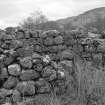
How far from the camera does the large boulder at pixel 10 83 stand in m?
3.77

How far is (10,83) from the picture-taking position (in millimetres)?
3768

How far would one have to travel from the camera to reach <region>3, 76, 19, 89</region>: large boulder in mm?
3768

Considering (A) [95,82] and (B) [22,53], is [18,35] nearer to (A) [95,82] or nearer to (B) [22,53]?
(B) [22,53]

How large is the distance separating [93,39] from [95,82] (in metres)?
2.93

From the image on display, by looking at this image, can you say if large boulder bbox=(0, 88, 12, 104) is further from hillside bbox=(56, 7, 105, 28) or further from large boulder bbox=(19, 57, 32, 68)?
hillside bbox=(56, 7, 105, 28)

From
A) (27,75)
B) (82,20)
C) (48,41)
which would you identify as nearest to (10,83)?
(27,75)

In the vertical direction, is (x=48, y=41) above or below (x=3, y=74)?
above

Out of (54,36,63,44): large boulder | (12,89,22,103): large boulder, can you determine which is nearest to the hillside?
(54,36,63,44): large boulder

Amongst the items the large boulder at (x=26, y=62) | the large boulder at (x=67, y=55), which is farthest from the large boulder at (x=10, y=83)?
the large boulder at (x=67, y=55)

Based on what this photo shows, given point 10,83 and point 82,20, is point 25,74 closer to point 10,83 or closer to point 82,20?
point 10,83

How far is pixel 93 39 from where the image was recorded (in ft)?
20.7

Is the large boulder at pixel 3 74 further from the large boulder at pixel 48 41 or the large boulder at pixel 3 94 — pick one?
the large boulder at pixel 48 41

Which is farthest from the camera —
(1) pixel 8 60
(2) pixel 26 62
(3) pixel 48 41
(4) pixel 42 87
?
(3) pixel 48 41

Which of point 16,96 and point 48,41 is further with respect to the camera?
point 48,41
